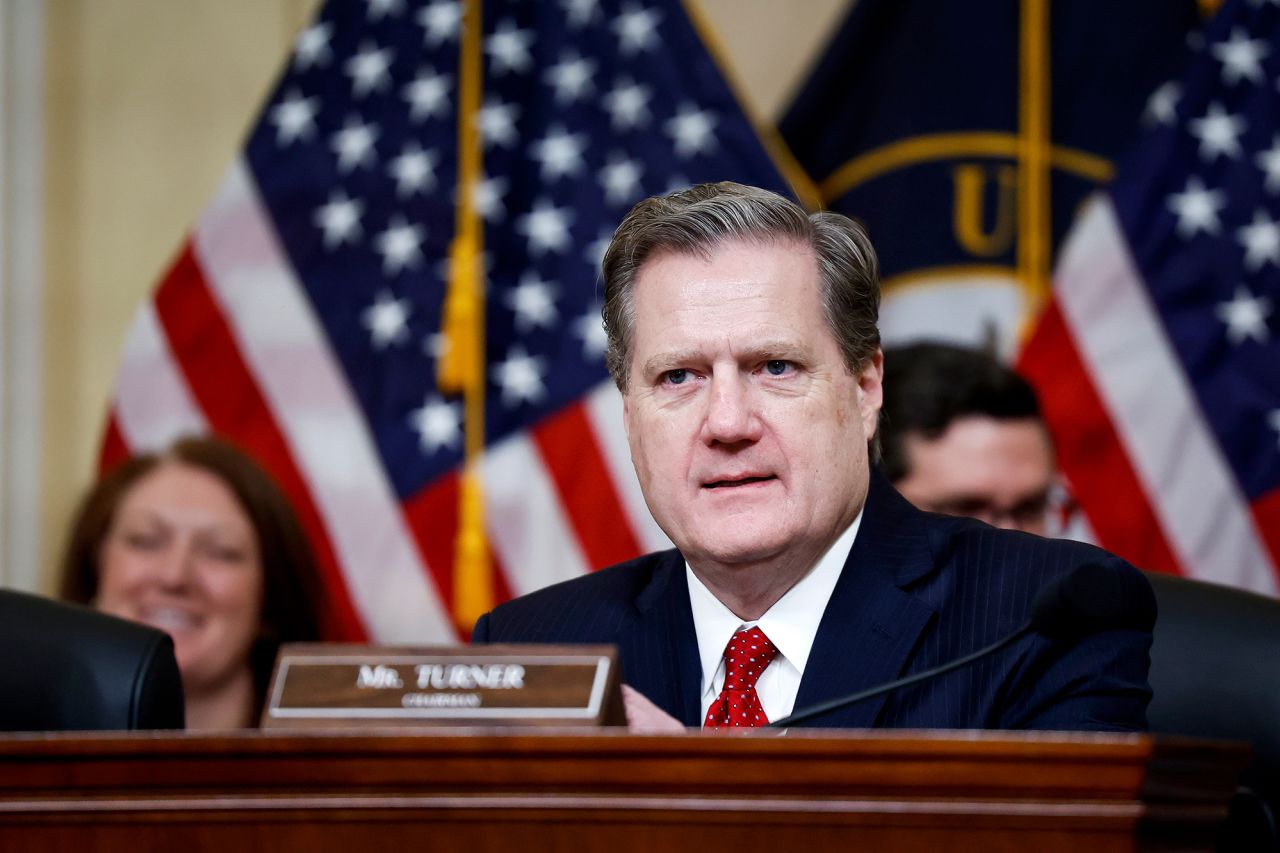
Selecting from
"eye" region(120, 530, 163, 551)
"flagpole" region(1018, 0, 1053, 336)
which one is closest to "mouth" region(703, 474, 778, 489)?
"eye" region(120, 530, 163, 551)

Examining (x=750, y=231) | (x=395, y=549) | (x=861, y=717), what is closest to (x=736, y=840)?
(x=861, y=717)

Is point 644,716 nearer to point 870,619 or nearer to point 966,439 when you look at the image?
point 870,619

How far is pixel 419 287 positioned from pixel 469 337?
25 centimetres

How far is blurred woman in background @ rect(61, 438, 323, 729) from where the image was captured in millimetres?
3766

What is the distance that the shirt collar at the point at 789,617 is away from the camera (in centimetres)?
218

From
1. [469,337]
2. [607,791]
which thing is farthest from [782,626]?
[469,337]

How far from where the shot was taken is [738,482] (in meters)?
2.14

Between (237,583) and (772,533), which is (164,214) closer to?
(237,583)

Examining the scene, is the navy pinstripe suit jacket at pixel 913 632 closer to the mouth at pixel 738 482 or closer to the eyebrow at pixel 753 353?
the mouth at pixel 738 482

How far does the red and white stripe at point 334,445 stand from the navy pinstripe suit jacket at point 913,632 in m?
1.78

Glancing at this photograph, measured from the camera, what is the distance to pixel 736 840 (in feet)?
4.25

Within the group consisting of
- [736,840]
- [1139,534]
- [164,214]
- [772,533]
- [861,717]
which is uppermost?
[164,214]

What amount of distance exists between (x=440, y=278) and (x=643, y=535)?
83cm

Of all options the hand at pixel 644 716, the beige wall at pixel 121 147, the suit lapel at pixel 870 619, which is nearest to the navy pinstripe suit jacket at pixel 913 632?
the suit lapel at pixel 870 619
